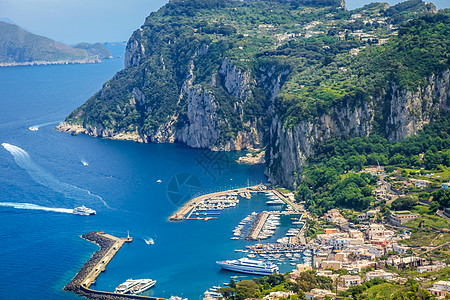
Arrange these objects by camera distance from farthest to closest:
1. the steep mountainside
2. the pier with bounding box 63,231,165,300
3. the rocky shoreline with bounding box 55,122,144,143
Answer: the rocky shoreline with bounding box 55,122,144,143 → the steep mountainside → the pier with bounding box 63,231,165,300

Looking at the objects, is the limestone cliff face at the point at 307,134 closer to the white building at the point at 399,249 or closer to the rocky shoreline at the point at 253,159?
→ the rocky shoreline at the point at 253,159

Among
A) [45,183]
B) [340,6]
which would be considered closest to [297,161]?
[45,183]

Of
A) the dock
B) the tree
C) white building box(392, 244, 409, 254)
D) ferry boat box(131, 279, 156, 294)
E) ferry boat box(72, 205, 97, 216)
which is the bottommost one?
ferry boat box(131, 279, 156, 294)

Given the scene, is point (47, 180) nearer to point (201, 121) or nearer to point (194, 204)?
point (194, 204)

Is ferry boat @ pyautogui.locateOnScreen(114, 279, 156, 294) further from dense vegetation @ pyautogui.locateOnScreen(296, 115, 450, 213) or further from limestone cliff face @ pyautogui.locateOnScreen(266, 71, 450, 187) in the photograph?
limestone cliff face @ pyautogui.locateOnScreen(266, 71, 450, 187)

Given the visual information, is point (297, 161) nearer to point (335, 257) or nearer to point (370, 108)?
point (370, 108)

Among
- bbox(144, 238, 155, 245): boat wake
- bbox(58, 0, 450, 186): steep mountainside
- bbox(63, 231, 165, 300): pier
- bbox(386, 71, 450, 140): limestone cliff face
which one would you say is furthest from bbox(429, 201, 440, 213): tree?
bbox(63, 231, 165, 300): pier
